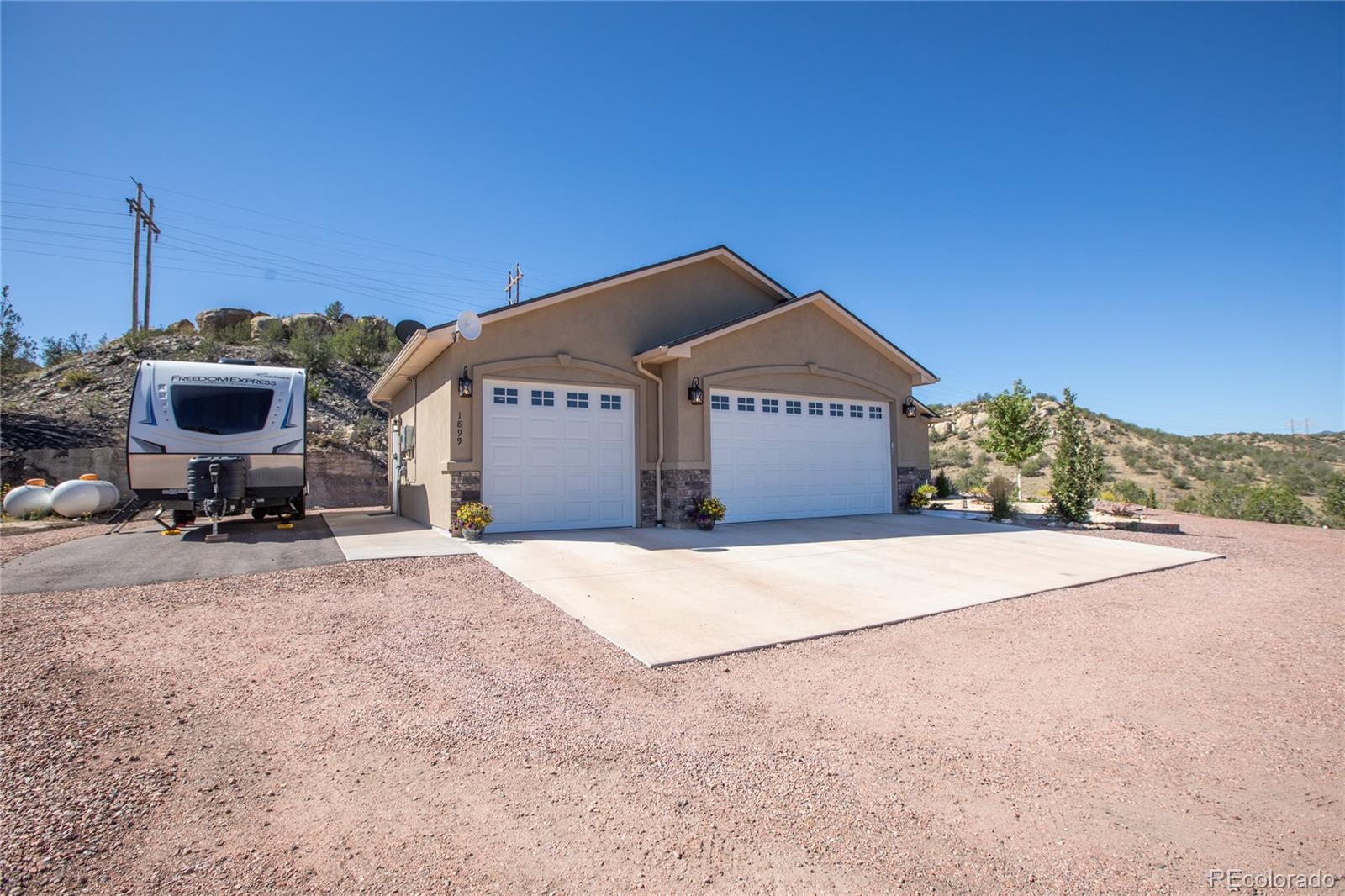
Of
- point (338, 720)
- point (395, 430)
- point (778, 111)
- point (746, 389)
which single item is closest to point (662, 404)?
point (746, 389)

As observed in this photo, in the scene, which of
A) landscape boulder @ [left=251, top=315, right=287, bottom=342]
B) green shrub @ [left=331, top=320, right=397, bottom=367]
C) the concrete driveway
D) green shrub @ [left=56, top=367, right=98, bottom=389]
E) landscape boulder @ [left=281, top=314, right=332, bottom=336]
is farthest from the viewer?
landscape boulder @ [left=281, top=314, right=332, bottom=336]

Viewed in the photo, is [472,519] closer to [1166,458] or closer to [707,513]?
[707,513]

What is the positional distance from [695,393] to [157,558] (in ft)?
27.1

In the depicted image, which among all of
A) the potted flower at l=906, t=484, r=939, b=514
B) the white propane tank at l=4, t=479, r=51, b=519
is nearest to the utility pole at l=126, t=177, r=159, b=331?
the white propane tank at l=4, t=479, r=51, b=519

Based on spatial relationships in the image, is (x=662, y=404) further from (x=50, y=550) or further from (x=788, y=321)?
(x=50, y=550)

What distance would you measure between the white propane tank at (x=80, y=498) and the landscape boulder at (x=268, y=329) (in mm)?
14291

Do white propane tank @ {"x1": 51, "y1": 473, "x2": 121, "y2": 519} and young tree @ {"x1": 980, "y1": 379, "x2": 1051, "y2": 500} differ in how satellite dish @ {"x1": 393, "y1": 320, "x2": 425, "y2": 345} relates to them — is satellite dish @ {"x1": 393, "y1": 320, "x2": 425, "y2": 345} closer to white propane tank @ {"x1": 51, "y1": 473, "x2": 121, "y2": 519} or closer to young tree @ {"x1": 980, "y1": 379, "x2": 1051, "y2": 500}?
white propane tank @ {"x1": 51, "y1": 473, "x2": 121, "y2": 519}

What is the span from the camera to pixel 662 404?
38.2 ft

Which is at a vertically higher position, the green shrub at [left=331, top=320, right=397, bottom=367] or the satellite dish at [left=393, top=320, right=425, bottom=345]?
the green shrub at [left=331, top=320, right=397, bottom=367]

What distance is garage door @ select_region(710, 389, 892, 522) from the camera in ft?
39.7

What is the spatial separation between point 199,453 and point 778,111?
12649mm

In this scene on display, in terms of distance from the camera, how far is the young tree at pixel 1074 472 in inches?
504

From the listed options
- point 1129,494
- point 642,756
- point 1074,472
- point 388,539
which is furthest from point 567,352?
point 1129,494

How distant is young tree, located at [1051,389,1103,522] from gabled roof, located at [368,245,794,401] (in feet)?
22.1
